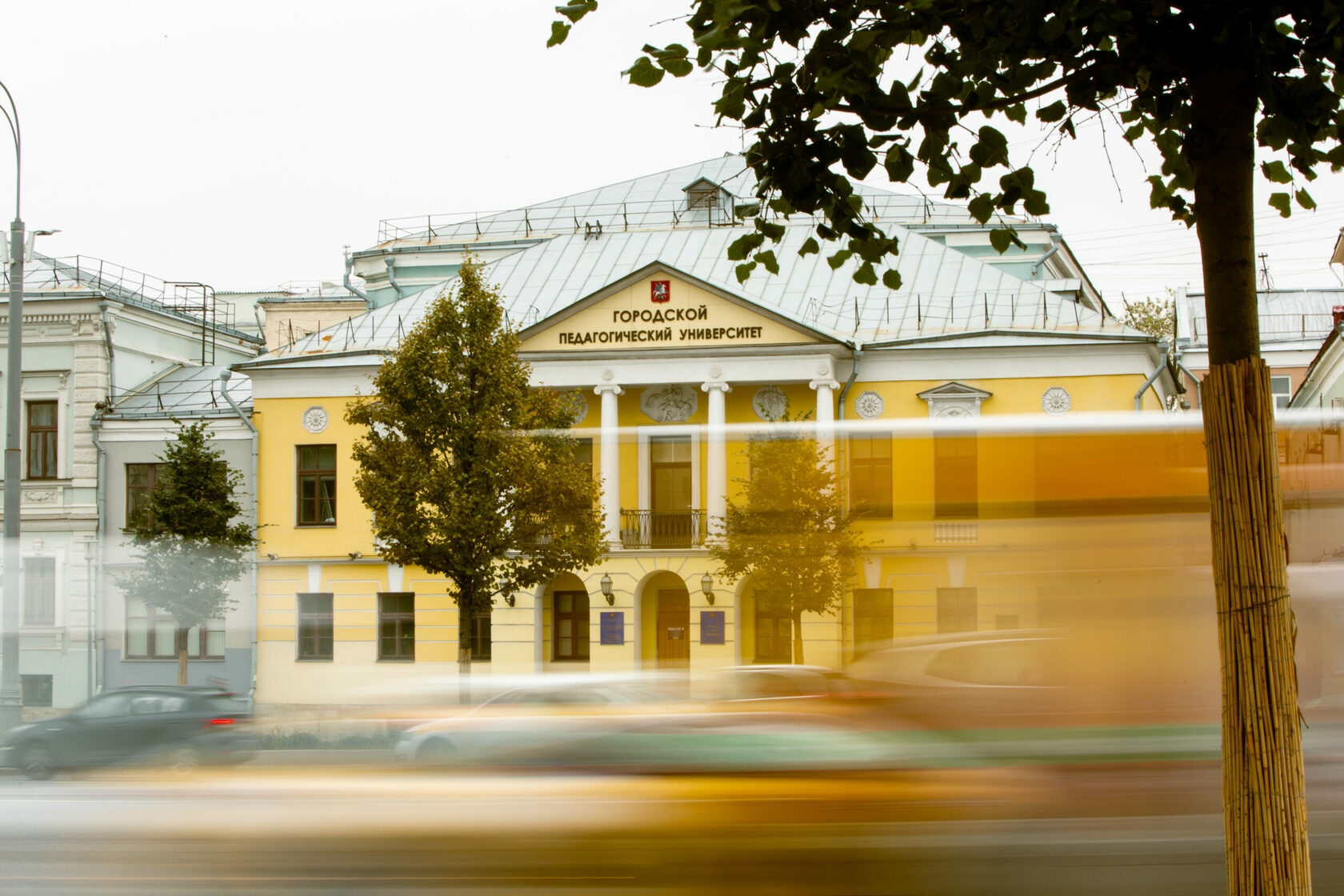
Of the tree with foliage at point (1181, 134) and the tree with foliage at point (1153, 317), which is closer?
the tree with foliage at point (1181, 134)

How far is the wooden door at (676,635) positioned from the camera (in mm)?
7770

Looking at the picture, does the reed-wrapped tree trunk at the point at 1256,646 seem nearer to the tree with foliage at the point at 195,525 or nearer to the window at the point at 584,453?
the window at the point at 584,453

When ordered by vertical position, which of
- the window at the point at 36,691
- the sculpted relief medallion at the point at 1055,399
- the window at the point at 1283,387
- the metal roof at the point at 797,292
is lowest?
the window at the point at 36,691

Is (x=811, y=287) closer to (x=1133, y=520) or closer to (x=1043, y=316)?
(x=1043, y=316)

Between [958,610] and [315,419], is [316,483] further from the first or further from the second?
[958,610]

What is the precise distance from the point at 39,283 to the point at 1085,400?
25827 millimetres

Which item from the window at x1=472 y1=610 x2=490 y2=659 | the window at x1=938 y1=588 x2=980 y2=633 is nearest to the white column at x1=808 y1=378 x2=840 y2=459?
the window at x1=472 y1=610 x2=490 y2=659

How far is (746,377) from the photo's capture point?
30703 millimetres

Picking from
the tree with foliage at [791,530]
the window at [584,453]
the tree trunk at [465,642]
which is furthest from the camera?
the window at [584,453]

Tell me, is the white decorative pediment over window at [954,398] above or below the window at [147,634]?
above

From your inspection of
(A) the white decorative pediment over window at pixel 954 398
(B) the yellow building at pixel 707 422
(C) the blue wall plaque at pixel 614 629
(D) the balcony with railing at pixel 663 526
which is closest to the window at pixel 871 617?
(B) the yellow building at pixel 707 422

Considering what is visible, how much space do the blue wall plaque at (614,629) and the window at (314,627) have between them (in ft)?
7.80

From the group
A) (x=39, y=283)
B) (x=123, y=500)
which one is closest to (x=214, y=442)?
(x=123, y=500)

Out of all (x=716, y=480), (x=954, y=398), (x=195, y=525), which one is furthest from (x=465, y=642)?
(x=954, y=398)
